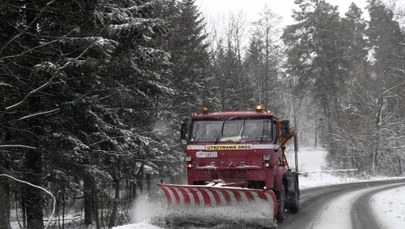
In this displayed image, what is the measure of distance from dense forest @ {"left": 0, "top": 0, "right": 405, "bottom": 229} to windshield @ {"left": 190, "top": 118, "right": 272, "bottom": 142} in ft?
6.27

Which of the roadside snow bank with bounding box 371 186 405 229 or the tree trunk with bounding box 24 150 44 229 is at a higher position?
the tree trunk with bounding box 24 150 44 229

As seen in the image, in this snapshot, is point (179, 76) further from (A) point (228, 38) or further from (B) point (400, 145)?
(B) point (400, 145)

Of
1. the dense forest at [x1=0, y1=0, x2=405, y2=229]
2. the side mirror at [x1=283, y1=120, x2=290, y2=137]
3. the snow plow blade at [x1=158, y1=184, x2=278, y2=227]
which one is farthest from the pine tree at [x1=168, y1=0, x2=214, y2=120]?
the snow plow blade at [x1=158, y1=184, x2=278, y2=227]

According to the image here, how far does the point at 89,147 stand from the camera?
33.1ft

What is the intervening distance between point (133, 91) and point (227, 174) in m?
4.28

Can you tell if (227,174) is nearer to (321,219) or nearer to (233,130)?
(233,130)

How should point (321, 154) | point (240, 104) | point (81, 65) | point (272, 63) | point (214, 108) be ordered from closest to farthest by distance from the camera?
point (81, 65)
point (214, 108)
point (240, 104)
point (272, 63)
point (321, 154)

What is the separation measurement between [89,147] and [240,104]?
21.1 m

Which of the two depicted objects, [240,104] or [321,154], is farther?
[321,154]

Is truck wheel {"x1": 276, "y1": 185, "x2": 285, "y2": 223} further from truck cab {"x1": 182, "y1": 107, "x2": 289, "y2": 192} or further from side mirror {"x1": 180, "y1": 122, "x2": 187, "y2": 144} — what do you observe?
side mirror {"x1": 180, "y1": 122, "x2": 187, "y2": 144}

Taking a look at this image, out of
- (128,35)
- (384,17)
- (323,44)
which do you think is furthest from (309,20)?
(128,35)

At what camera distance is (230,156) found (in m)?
9.74

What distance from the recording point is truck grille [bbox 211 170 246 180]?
9.71 meters

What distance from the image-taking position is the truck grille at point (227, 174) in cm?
971
